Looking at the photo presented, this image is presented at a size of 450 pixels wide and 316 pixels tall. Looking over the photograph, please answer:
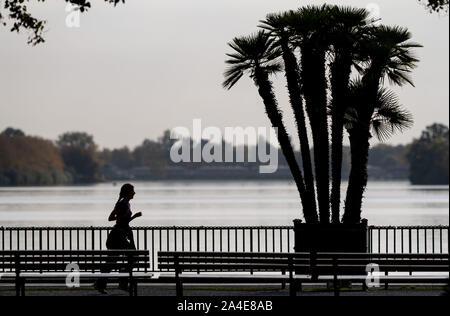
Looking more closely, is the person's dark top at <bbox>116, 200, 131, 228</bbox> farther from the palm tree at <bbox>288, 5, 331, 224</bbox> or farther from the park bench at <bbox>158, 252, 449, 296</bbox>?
the palm tree at <bbox>288, 5, 331, 224</bbox>

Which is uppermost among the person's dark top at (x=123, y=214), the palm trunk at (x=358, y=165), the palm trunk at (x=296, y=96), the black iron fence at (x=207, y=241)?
the palm trunk at (x=296, y=96)

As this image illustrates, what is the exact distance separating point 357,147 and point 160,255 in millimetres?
8114

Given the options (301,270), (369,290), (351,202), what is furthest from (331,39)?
(301,270)

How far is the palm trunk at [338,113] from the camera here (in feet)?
84.3

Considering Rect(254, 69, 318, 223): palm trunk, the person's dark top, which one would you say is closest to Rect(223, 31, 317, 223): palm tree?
Rect(254, 69, 318, 223): palm trunk

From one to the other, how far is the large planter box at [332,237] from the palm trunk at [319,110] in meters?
1.18

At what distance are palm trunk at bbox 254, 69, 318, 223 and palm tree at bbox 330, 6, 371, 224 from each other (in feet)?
2.03

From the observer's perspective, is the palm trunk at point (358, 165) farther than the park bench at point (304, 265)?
Yes

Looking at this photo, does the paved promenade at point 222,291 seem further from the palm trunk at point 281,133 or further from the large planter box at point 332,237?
the palm trunk at point 281,133

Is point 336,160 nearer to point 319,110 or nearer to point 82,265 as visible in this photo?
point 319,110

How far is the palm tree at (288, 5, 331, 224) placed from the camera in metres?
25.7

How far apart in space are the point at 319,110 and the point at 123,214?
6.51 metres

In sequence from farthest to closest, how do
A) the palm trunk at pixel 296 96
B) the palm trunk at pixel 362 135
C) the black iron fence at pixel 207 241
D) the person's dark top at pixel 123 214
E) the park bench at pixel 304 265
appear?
the palm trunk at pixel 296 96 < the palm trunk at pixel 362 135 < the black iron fence at pixel 207 241 < the person's dark top at pixel 123 214 < the park bench at pixel 304 265

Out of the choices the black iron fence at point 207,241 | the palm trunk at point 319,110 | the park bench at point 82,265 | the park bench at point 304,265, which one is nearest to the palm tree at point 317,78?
the palm trunk at point 319,110
